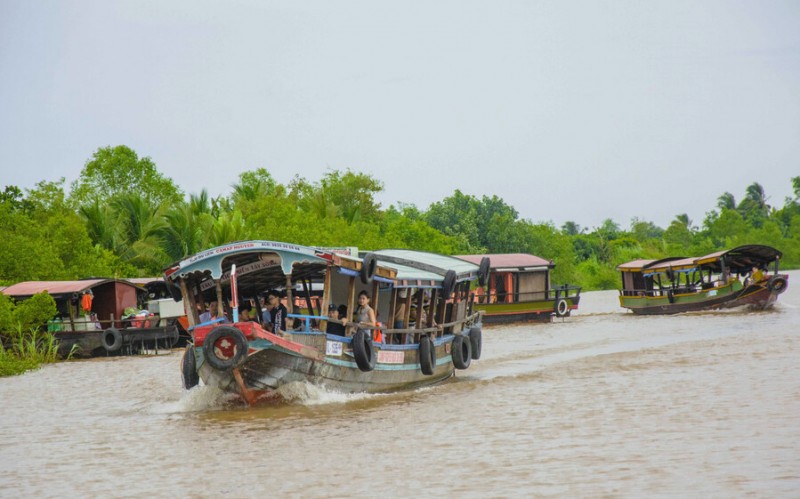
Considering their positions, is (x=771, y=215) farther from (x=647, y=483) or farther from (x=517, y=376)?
(x=647, y=483)

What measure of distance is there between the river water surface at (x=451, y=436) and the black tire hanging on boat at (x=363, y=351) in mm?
585

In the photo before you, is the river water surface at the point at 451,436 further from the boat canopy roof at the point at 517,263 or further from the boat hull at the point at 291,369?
the boat canopy roof at the point at 517,263

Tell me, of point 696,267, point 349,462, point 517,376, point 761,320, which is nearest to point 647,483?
point 349,462

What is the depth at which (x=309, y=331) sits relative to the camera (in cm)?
1500

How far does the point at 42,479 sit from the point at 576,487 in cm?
588

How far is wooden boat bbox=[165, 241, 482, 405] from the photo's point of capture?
47.6 feet

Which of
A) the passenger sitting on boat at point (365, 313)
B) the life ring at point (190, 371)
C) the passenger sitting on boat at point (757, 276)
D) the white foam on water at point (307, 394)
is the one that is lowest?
the white foam on water at point (307, 394)

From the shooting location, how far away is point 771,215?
108 m

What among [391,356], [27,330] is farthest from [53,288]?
[391,356]

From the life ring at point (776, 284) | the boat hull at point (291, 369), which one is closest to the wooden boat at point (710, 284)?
the life ring at point (776, 284)

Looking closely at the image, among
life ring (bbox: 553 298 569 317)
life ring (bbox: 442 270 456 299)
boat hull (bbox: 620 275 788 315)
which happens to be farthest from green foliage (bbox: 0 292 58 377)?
boat hull (bbox: 620 275 788 315)

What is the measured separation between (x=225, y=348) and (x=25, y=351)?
46.7 feet

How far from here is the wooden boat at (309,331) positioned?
14.5m

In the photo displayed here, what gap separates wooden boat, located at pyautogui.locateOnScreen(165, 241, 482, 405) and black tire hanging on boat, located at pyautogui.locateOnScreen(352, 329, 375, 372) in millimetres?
15
